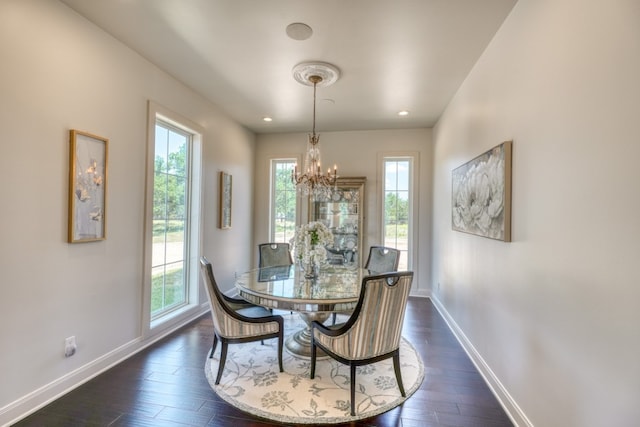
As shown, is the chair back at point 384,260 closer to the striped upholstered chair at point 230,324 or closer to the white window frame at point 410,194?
the white window frame at point 410,194

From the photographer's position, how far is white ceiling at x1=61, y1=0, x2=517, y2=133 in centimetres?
217

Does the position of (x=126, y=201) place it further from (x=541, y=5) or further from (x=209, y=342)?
(x=541, y=5)

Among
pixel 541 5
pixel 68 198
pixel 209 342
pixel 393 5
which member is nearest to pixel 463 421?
pixel 209 342

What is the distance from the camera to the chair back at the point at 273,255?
3.94m

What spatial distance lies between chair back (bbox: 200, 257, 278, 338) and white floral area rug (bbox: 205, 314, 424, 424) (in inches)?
15.4

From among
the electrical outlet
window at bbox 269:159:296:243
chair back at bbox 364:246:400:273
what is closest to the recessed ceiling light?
chair back at bbox 364:246:400:273

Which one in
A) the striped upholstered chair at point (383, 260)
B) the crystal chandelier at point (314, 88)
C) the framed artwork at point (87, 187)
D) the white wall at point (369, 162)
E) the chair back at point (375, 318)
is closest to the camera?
the chair back at point (375, 318)

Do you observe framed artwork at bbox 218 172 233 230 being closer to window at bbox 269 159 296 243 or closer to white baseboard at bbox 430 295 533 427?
window at bbox 269 159 296 243

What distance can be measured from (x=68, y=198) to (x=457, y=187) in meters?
3.50

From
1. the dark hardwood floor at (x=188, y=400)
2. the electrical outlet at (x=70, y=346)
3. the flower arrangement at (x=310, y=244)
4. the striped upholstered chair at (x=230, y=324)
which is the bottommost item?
the dark hardwood floor at (x=188, y=400)

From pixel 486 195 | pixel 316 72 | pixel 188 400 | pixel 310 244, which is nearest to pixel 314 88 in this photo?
pixel 316 72

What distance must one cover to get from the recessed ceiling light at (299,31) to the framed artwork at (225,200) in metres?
2.38

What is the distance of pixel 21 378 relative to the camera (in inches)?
78.0

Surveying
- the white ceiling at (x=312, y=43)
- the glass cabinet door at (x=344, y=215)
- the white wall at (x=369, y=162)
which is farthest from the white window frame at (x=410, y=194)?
the white ceiling at (x=312, y=43)
